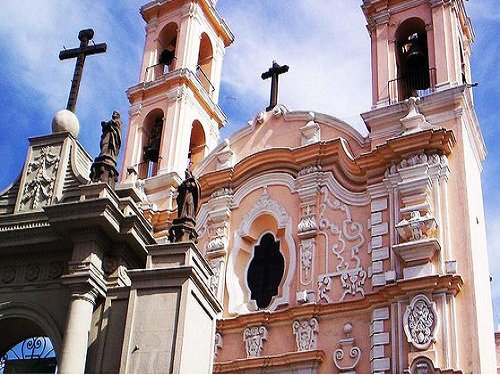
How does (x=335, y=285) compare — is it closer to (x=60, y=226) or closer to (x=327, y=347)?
(x=327, y=347)

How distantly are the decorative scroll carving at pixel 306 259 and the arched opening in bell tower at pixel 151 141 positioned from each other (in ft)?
16.8

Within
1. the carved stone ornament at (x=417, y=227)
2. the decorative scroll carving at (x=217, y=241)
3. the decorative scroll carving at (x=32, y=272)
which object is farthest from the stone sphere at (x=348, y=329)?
the decorative scroll carving at (x=32, y=272)

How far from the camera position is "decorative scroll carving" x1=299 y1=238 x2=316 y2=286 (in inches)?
599

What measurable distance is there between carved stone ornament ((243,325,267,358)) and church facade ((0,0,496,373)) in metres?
0.03

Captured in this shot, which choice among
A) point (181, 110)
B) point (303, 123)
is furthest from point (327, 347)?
point (181, 110)

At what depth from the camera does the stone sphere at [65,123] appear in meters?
11.4

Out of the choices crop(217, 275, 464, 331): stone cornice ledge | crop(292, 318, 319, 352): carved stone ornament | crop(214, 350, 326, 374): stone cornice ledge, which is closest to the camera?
crop(217, 275, 464, 331): stone cornice ledge

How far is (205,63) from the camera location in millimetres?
22078

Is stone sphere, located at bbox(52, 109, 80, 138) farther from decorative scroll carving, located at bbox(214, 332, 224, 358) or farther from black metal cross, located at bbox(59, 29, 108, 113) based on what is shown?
decorative scroll carving, located at bbox(214, 332, 224, 358)

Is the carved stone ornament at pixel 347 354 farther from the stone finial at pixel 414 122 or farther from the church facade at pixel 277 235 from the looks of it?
the stone finial at pixel 414 122

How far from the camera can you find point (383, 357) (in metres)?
13.7

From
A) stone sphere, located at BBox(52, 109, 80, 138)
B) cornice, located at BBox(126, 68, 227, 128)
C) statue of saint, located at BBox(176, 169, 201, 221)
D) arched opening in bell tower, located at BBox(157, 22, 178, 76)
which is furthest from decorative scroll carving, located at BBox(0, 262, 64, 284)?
arched opening in bell tower, located at BBox(157, 22, 178, 76)

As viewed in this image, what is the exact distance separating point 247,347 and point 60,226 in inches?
234

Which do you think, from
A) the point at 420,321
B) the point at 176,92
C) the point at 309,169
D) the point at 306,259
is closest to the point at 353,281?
the point at 306,259
